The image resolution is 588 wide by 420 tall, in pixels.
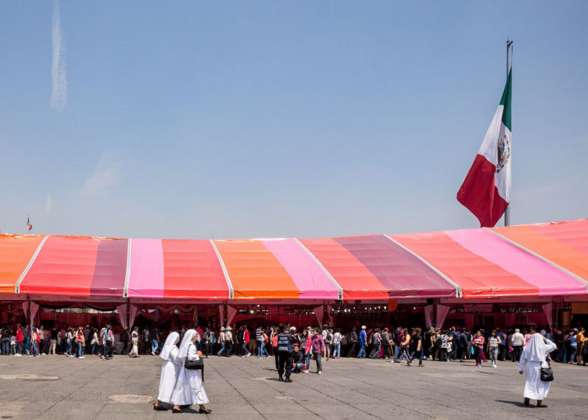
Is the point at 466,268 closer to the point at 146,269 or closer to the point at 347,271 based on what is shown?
the point at 347,271

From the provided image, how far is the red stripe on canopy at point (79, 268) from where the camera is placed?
28922 mm

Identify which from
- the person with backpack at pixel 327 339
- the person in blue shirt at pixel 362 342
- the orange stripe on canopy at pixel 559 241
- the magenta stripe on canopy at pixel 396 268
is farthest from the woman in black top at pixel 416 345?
the orange stripe on canopy at pixel 559 241

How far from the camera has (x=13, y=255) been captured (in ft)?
103

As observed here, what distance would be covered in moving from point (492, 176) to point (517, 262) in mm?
7429

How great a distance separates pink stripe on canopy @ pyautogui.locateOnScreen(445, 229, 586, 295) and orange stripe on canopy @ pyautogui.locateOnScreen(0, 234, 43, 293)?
1991cm

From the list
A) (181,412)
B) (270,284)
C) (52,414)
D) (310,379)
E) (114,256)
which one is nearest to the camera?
(52,414)

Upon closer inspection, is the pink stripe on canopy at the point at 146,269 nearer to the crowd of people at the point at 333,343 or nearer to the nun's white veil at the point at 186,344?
the crowd of people at the point at 333,343

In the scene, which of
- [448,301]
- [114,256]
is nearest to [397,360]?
[448,301]

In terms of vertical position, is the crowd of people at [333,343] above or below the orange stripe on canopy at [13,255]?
below

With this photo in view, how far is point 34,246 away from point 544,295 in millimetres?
22435

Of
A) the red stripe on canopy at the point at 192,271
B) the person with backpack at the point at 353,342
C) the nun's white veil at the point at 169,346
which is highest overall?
the red stripe on canopy at the point at 192,271

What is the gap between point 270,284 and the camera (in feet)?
100

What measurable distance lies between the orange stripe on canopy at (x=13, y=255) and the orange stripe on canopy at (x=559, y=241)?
22093 millimetres

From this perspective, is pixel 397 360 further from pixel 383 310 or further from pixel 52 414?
pixel 52 414
